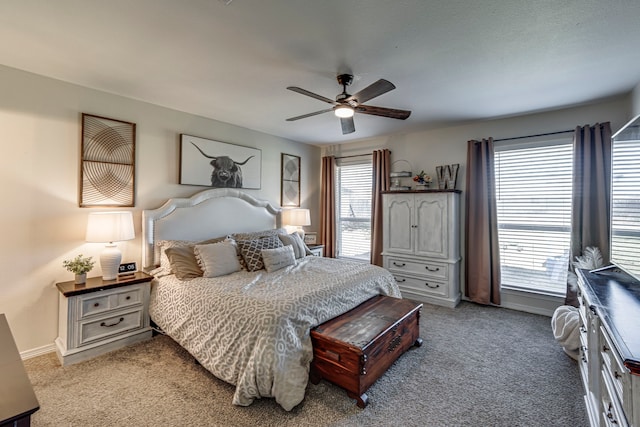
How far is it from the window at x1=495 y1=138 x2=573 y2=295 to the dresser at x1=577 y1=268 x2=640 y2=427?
1.29m

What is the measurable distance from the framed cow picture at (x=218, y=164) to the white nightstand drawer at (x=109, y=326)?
1.62m

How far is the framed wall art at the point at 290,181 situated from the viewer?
4922 mm

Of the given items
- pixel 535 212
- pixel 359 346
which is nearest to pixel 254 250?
pixel 359 346

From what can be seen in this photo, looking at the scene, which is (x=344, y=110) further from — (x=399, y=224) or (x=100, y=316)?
(x=100, y=316)

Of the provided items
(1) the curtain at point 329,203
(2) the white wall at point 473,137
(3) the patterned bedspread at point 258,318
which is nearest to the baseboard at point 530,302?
(2) the white wall at point 473,137

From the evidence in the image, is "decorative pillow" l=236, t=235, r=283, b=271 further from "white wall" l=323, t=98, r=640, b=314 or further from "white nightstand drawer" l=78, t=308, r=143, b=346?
"white wall" l=323, t=98, r=640, b=314

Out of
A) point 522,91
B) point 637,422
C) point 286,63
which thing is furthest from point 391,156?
point 637,422

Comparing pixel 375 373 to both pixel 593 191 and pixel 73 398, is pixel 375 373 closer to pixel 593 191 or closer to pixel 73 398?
pixel 73 398

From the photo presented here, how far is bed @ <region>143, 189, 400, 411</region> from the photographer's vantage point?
195cm

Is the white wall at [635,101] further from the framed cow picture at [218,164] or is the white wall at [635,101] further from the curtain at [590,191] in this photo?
the framed cow picture at [218,164]

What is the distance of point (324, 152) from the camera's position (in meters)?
5.65

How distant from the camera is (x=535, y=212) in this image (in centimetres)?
369

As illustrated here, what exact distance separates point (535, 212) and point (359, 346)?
125 inches

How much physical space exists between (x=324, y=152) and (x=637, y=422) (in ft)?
16.9
